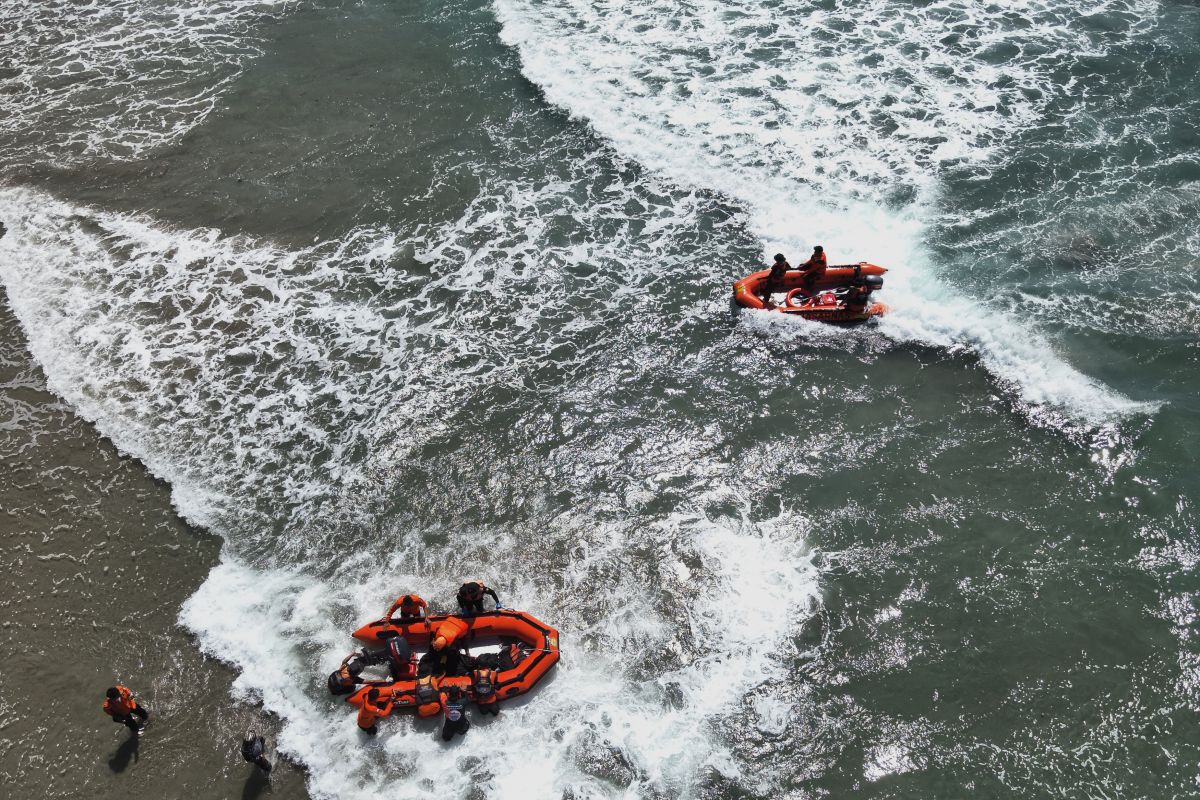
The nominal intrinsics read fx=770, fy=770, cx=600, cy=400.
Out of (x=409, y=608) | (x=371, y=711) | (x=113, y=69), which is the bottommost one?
(x=371, y=711)

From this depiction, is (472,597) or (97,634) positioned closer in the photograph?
(472,597)

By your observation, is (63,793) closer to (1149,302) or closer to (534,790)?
(534,790)

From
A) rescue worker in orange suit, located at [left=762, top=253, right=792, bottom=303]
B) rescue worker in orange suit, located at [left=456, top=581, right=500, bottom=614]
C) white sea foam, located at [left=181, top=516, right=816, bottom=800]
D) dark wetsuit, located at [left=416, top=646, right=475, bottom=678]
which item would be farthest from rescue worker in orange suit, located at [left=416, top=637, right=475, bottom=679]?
rescue worker in orange suit, located at [left=762, top=253, right=792, bottom=303]

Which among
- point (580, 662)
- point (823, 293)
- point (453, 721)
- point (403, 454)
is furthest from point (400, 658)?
point (823, 293)

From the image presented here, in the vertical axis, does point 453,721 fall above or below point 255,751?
below

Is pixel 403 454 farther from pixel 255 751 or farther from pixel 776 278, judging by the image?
pixel 776 278

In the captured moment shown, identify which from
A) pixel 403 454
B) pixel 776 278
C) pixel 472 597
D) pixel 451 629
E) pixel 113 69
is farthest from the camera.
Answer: pixel 113 69

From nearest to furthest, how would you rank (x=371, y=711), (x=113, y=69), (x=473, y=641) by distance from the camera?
(x=371, y=711) → (x=473, y=641) → (x=113, y=69)
